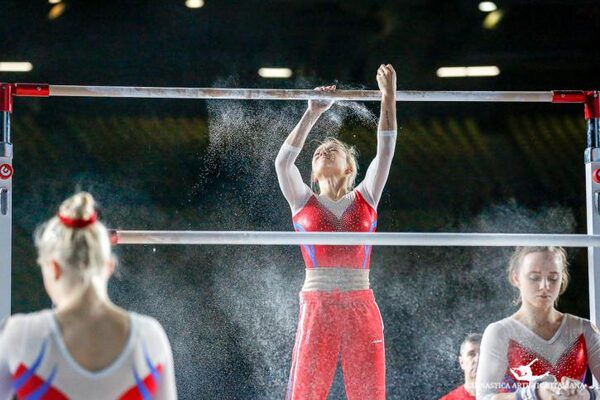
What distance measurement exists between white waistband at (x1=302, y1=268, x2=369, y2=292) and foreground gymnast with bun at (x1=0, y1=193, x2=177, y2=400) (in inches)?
52.7

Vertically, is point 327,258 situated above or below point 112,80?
below

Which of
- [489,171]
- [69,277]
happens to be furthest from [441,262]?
[69,277]

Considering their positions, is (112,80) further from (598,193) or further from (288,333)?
(598,193)

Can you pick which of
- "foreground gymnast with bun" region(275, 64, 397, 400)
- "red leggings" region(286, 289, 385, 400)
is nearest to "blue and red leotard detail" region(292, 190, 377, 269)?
"foreground gymnast with bun" region(275, 64, 397, 400)

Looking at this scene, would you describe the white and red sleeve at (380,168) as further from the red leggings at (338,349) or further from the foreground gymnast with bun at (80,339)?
the foreground gymnast with bun at (80,339)

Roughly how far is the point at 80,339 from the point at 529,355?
154 cm

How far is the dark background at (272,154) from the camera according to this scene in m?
3.48

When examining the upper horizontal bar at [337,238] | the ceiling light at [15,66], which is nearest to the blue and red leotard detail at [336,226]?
the upper horizontal bar at [337,238]

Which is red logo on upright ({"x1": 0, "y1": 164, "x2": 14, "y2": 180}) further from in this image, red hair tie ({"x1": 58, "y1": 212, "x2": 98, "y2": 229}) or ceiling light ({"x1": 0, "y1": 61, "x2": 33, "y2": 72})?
ceiling light ({"x1": 0, "y1": 61, "x2": 33, "y2": 72})

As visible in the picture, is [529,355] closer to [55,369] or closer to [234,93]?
[234,93]

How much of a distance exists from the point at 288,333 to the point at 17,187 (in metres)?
1.65

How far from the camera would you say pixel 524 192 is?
4.40 metres

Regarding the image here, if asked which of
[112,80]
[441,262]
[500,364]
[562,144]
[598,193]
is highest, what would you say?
[112,80]

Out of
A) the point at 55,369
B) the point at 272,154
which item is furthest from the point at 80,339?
the point at 272,154
